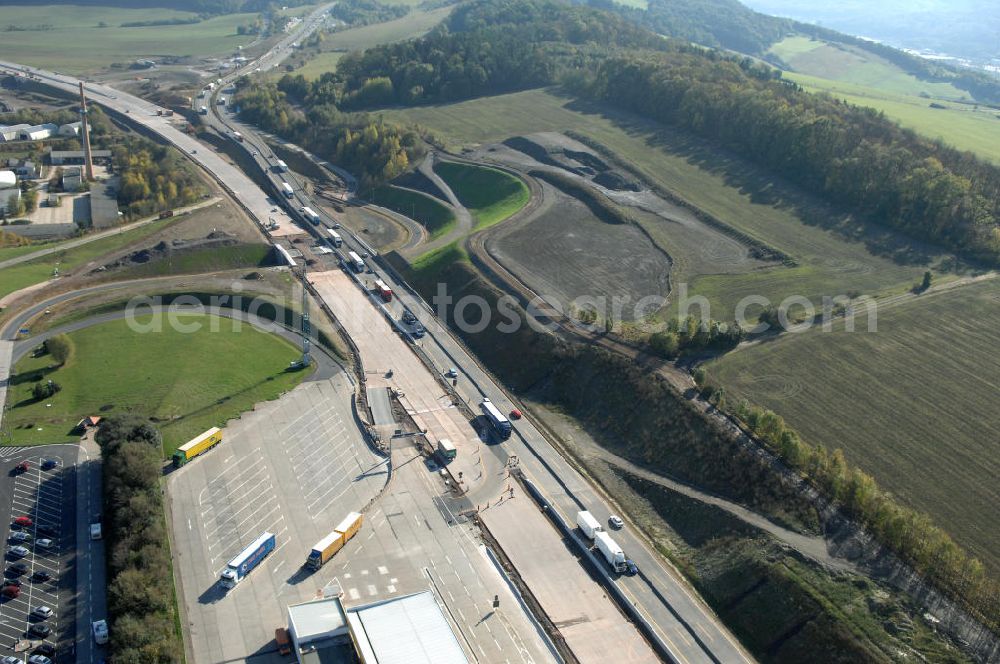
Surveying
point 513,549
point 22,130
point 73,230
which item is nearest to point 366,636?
point 513,549

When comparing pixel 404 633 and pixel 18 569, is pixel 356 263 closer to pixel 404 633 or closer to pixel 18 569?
pixel 18 569

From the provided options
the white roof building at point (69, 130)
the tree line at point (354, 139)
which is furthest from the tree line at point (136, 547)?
the white roof building at point (69, 130)

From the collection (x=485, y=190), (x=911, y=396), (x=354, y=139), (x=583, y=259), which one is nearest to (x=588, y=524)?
(x=911, y=396)

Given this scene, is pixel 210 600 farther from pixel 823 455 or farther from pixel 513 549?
pixel 823 455

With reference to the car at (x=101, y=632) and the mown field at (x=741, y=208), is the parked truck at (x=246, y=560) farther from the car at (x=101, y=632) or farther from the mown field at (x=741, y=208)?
the mown field at (x=741, y=208)

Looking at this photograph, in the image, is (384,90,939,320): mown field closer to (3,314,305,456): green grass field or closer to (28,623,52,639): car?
(3,314,305,456): green grass field

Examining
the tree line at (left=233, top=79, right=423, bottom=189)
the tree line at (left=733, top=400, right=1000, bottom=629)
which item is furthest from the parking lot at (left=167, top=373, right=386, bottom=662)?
the tree line at (left=233, top=79, right=423, bottom=189)
